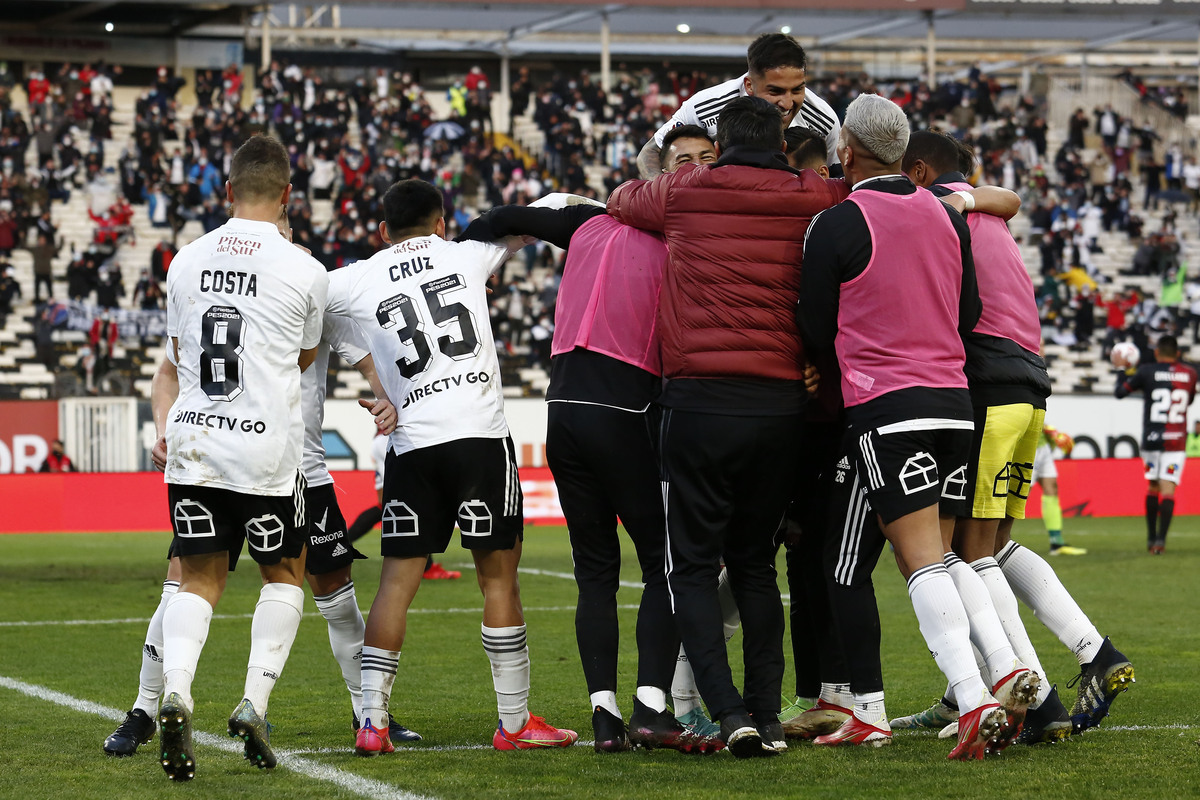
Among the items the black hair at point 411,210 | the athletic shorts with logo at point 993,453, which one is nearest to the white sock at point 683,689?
the athletic shorts with logo at point 993,453

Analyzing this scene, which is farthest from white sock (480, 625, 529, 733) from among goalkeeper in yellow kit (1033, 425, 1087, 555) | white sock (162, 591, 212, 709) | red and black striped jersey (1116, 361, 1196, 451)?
red and black striped jersey (1116, 361, 1196, 451)

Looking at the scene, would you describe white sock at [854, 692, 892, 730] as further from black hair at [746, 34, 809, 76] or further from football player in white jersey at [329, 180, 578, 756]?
black hair at [746, 34, 809, 76]

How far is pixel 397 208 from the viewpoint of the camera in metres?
5.93

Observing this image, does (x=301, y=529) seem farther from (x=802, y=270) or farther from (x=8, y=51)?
(x=8, y=51)

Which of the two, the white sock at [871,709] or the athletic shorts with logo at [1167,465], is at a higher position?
the white sock at [871,709]

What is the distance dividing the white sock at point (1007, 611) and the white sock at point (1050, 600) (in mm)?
215

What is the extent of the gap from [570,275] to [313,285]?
3.25ft

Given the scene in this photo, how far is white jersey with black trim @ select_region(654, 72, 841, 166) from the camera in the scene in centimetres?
648

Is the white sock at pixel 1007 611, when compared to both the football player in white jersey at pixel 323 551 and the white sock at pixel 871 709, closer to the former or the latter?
the white sock at pixel 871 709

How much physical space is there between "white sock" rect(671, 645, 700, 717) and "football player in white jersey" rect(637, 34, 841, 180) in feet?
6.46

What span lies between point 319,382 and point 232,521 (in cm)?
99

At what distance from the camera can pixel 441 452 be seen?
18.7 ft

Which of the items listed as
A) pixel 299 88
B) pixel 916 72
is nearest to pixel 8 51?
pixel 299 88

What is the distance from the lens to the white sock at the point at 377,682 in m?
5.58
